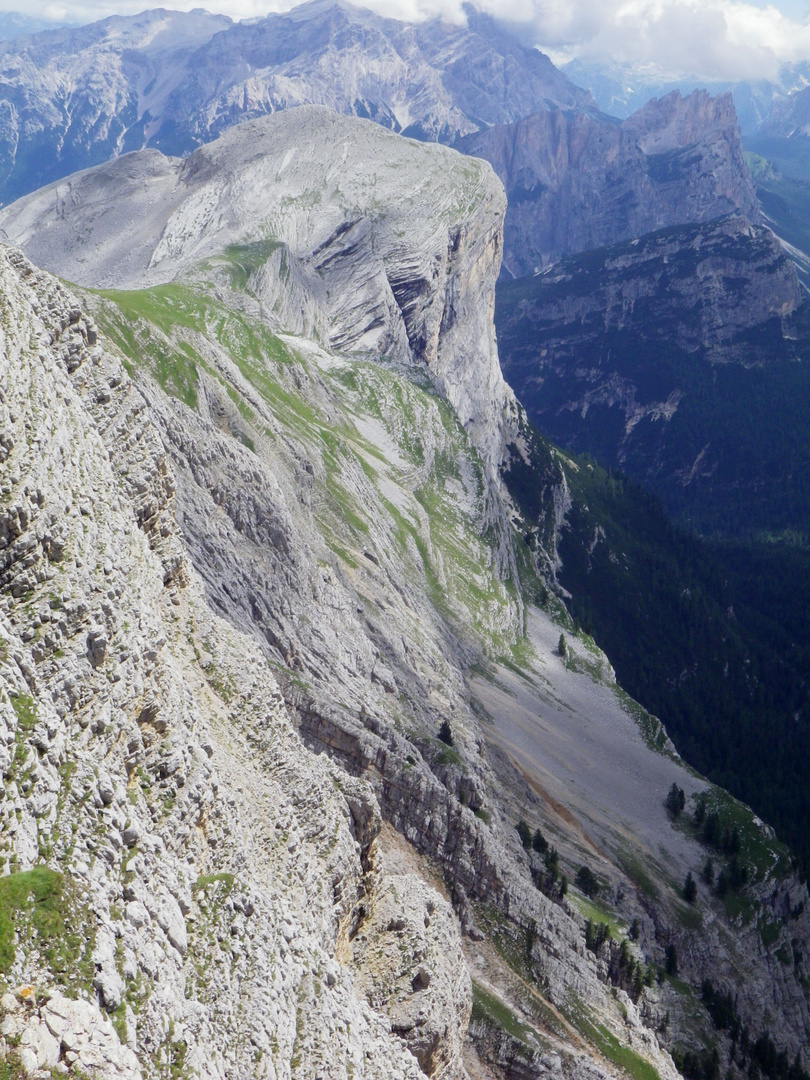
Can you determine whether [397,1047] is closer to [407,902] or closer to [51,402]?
[407,902]

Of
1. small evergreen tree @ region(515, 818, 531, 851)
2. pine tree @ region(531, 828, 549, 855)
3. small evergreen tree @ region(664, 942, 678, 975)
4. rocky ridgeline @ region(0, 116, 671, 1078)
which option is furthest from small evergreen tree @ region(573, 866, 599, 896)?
rocky ridgeline @ region(0, 116, 671, 1078)

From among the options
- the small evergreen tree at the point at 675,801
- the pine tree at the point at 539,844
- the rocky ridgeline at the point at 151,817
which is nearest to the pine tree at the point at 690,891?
the small evergreen tree at the point at 675,801

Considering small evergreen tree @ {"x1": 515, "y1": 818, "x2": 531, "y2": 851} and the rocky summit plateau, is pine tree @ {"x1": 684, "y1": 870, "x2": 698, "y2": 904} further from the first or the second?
small evergreen tree @ {"x1": 515, "y1": 818, "x2": 531, "y2": 851}

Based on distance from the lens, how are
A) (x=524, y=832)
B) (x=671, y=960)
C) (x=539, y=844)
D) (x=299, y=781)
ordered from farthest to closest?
(x=671, y=960)
(x=524, y=832)
(x=539, y=844)
(x=299, y=781)

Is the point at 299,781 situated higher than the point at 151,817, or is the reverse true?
the point at 151,817

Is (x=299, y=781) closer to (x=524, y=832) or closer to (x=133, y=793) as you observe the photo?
(x=133, y=793)

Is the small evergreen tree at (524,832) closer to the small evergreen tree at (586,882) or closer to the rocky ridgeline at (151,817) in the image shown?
the small evergreen tree at (586,882)

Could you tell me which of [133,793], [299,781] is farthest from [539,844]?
[133,793]

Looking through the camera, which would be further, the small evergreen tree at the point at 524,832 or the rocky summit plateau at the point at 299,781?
the small evergreen tree at the point at 524,832
